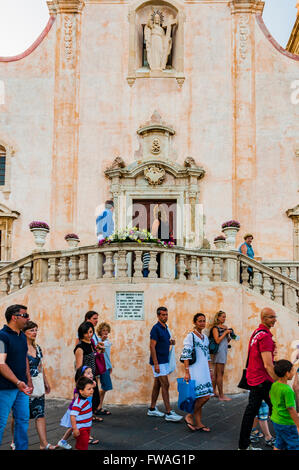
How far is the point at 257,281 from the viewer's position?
970 cm

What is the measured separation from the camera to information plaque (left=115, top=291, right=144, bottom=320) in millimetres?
8453

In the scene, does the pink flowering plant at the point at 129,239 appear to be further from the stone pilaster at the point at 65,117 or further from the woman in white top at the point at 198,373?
the stone pilaster at the point at 65,117

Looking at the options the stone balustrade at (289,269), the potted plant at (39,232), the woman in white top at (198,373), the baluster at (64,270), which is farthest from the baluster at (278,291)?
the potted plant at (39,232)

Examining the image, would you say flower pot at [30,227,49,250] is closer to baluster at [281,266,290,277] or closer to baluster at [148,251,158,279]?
baluster at [148,251,158,279]

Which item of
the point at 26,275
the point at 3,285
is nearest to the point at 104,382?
the point at 26,275

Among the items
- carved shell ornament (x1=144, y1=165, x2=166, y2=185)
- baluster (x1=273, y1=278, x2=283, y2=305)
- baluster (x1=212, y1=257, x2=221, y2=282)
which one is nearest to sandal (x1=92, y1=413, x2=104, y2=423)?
baluster (x1=212, y1=257, x2=221, y2=282)

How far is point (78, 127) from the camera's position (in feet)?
52.3

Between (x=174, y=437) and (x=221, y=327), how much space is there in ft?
9.21

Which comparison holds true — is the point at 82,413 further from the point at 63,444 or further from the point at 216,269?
the point at 216,269

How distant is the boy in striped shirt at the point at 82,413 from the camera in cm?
487

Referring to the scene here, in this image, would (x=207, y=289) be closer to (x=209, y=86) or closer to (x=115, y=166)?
(x=115, y=166)

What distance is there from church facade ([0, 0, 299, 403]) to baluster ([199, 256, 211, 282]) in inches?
221
